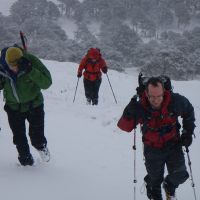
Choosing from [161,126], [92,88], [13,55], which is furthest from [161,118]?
[92,88]

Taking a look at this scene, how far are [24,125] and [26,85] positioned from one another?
32.6 inches

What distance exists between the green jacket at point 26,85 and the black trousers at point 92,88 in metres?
6.66

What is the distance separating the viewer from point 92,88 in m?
12.7

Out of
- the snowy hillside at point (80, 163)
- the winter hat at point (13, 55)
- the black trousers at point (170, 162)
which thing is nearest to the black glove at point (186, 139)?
the black trousers at point (170, 162)

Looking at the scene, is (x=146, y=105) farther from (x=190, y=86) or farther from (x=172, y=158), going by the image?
(x=190, y=86)

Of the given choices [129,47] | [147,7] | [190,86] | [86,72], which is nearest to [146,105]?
[86,72]

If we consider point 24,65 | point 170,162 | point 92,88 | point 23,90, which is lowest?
point 170,162

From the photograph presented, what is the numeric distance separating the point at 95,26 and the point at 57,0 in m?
14.9

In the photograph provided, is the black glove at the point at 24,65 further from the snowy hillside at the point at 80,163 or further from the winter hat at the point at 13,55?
the snowy hillside at the point at 80,163

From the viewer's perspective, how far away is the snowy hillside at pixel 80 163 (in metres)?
5.93

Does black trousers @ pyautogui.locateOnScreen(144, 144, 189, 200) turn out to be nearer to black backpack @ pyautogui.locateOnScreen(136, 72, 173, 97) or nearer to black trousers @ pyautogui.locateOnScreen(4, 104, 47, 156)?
black backpack @ pyautogui.locateOnScreen(136, 72, 173, 97)

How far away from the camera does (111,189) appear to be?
614 cm

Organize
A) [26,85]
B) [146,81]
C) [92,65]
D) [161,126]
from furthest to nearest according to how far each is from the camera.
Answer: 1. [92,65]
2. [26,85]
3. [161,126]
4. [146,81]

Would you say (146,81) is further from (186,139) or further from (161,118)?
(186,139)
